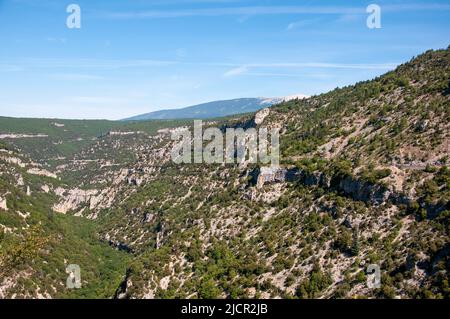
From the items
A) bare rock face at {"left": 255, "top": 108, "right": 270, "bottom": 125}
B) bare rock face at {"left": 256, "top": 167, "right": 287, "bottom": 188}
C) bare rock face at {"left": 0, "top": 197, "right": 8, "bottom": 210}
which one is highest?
bare rock face at {"left": 255, "top": 108, "right": 270, "bottom": 125}

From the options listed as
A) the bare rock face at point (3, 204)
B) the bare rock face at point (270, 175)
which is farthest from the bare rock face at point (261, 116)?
the bare rock face at point (3, 204)

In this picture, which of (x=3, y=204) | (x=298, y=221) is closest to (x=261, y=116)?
(x=298, y=221)

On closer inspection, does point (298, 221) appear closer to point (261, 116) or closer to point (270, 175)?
point (270, 175)

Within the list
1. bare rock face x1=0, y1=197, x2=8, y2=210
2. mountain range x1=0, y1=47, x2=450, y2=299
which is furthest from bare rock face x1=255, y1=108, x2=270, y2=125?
bare rock face x1=0, y1=197, x2=8, y2=210

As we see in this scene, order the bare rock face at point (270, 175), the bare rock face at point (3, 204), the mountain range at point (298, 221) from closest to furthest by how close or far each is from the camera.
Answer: the mountain range at point (298, 221) → the bare rock face at point (270, 175) → the bare rock face at point (3, 204)

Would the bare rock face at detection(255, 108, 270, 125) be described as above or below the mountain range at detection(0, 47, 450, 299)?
above

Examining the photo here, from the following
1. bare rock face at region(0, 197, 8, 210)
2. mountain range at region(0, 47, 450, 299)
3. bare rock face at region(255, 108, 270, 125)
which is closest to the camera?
mountain range at region(0, 47, 450, 299)

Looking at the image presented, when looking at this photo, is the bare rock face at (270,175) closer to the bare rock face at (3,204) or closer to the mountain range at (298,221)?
the mountain range at (298,221)

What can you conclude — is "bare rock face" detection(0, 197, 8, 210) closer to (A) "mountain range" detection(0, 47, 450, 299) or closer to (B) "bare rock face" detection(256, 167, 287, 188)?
(A) "mountain range" detection(0, 47, 450, 299)

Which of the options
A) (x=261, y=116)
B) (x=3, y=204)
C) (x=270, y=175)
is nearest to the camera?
(x=270, y=175)

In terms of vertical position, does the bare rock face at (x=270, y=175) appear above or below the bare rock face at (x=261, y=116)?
below
